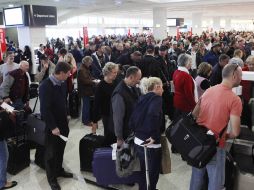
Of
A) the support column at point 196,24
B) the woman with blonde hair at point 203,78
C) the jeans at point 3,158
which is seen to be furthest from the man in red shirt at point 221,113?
the support column at point 196,24

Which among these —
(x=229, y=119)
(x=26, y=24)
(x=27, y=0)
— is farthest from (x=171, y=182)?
(x=27, y=0)

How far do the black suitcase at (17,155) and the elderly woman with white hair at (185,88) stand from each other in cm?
224

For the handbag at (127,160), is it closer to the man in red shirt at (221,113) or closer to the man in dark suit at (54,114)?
the man in red shirt at (221,113)

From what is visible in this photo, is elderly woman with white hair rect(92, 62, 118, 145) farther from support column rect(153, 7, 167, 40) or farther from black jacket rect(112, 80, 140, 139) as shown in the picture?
support column rect(153, 7, 167, 40)

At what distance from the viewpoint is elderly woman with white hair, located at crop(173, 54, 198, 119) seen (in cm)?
373

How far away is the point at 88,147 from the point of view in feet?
12.5

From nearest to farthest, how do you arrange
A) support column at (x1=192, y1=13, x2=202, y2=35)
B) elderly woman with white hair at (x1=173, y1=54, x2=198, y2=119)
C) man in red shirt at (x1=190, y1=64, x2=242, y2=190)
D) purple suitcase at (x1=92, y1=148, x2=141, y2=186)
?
man in red shirt at (x1=190, y1=64, x2=242, y2=190) → purple suitcase at (x1=92, y1=148, x2=141, y2=186) → elderly woman with white hair at (x1=173, y1=54, x2=198, y2=119) → support column at (x1=192, y1=13, x2=202, y2=35)

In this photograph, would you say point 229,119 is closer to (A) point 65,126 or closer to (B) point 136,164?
(B) point 136,164

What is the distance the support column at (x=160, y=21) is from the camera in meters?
18.5

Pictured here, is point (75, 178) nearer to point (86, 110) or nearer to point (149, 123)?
point (149, 123)

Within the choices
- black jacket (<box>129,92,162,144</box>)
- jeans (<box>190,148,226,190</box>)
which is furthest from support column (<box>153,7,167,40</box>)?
jeans (<box>190,148,226,190</box>)

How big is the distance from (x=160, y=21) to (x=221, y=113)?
1705 centimetres

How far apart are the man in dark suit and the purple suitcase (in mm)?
549

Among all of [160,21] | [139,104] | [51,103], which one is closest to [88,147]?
[51,103]
